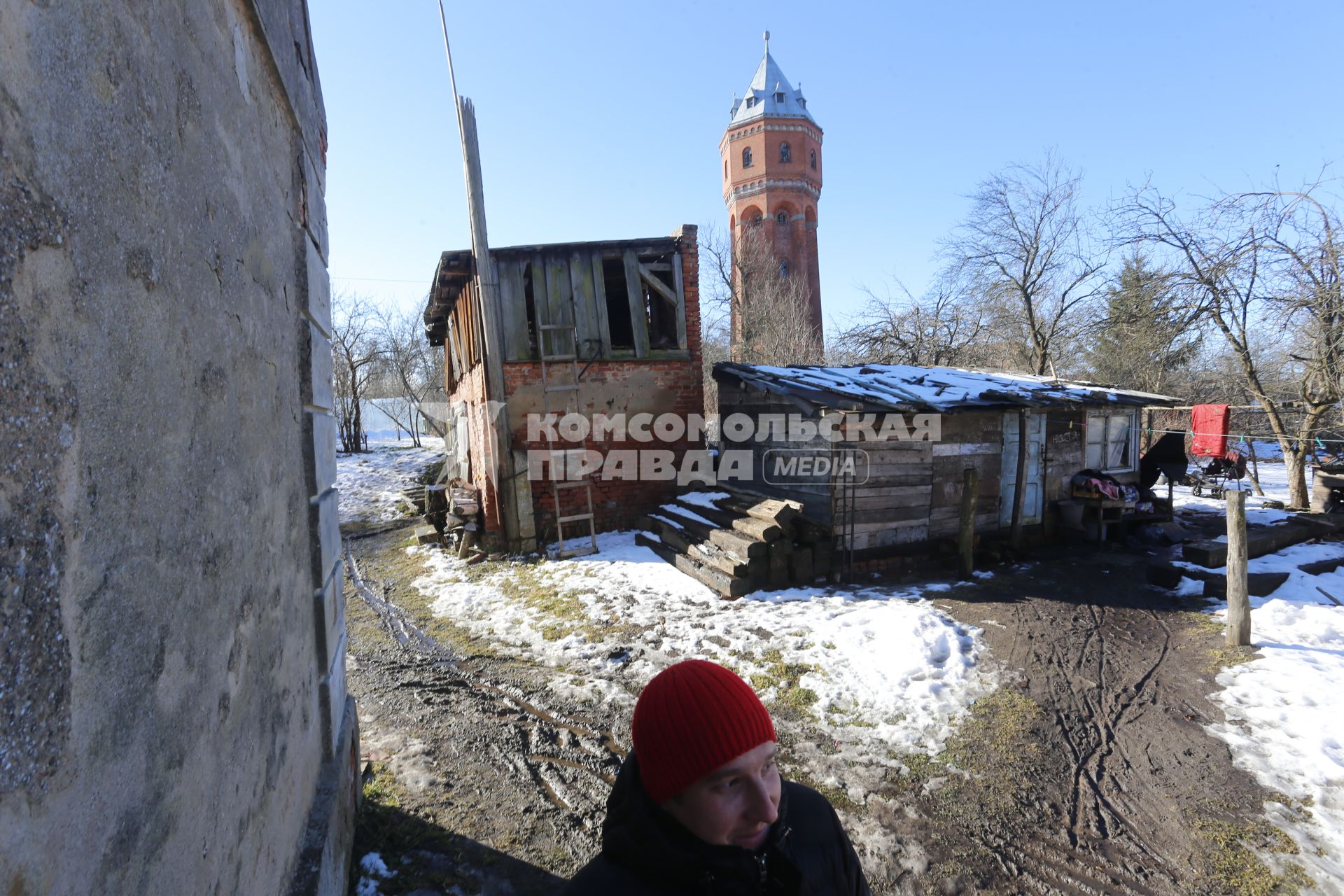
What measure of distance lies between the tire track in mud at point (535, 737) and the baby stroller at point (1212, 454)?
36.7 feet

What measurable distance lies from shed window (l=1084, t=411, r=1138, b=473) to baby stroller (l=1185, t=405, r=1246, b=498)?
3.45 ft

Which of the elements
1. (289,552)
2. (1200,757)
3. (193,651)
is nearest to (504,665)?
(289,552)

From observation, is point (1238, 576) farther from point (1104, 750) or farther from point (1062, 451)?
point (1062, 451)

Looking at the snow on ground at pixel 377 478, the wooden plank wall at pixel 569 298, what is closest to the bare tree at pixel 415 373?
the snow on ground at pixel 377 478

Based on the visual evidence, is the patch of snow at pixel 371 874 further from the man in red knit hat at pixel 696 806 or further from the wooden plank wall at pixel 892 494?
the wooden plank wall at pixel 892 494

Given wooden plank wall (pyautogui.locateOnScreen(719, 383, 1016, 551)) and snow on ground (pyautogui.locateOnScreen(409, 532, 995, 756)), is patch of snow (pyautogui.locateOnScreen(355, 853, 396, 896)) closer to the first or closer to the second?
snow on ground (pyautogui.locateOnScreen(409, 532, 995, 756))

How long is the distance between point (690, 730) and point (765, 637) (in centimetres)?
589

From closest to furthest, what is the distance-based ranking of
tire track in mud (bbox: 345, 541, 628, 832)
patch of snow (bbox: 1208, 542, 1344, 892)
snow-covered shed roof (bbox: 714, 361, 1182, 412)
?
patch of snow (bbox: 1208, 542, 1344, 892)
tire track in mud (bbox: 345, 541, 628, 832)
snow-covered shed roof (bbox: 714, 361, 1182, 412)

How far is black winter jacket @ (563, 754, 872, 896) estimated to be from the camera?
4.84ft

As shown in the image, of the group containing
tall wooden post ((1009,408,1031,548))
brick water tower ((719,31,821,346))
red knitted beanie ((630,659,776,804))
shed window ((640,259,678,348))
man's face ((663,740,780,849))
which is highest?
brick water tower ((719,31,821,346))

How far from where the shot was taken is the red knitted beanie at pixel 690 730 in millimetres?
1533

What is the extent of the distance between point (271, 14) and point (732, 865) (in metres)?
3.25

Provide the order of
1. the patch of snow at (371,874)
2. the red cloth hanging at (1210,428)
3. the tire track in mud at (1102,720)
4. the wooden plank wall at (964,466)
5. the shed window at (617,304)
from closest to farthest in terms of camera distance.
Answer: the patch of snow at (371,874) < the tire track in mud at (1102,720) < the wooden plank wall at (964,466) < the shed window at (617,304) < the red cloth hanging at (1210,428)

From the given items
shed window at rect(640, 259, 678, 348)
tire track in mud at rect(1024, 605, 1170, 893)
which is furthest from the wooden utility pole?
tire track in mud at rect(1024, 605, 1170, 893)
